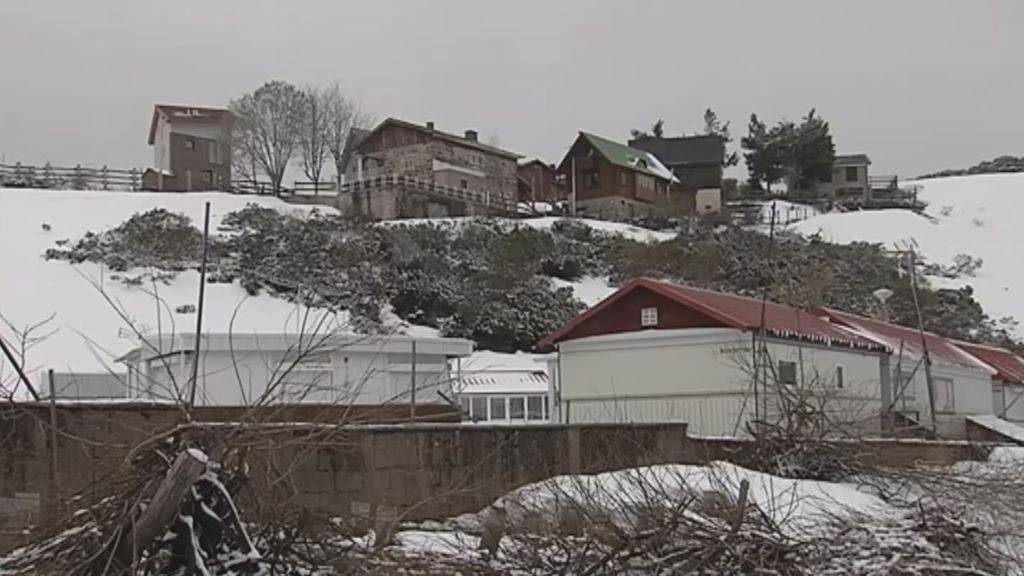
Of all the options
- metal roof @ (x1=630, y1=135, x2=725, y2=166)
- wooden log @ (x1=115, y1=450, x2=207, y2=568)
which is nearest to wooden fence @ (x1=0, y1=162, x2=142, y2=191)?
metal roof @ (x1=630, y1=135, x2=725, y2=166)

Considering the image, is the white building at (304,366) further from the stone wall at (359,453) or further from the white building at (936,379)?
the white building at (936,379)

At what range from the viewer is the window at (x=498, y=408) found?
90.5 feet

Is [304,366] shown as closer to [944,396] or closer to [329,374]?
[329,374]

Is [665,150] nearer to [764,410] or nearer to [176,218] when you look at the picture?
[176,218]

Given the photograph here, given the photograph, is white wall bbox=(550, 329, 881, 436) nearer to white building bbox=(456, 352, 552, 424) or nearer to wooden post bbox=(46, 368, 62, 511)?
white building bbox=(456, 352, 552, 424)

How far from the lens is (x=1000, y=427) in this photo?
24.3 meters

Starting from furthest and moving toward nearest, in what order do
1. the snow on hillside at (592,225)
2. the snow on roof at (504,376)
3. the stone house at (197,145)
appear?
the stone house at (197,145) → the snow on hillside at (592,225) → the snow on roof at (504,376)

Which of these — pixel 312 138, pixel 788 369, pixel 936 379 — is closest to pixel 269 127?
pixel 312 138

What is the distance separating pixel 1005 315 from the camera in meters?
48.7

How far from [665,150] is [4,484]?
64869 mm

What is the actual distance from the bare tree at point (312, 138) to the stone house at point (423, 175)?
5.95ft

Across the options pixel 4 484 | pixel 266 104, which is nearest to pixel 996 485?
pixel 4 484

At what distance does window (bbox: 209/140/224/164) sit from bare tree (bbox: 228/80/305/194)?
10.2ft

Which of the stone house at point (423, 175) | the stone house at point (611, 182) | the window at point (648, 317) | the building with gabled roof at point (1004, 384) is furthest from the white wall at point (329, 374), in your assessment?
the stone house at point (611, 182)
